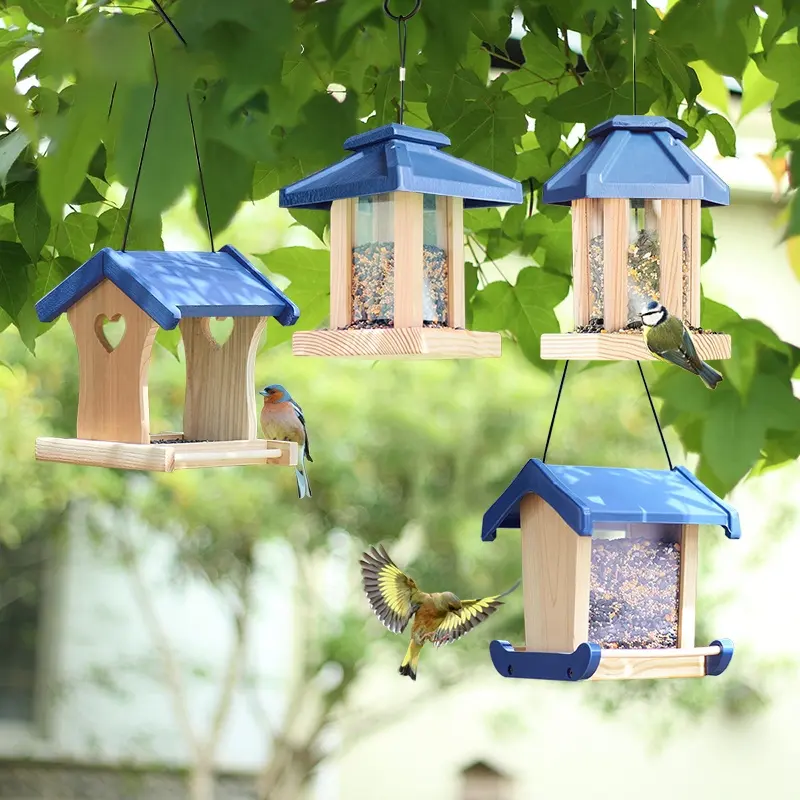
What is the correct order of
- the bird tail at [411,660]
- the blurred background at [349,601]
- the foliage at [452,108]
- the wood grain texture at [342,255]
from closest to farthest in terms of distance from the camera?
the foliage at [452,108]
the wood grain texture at [342,255]
the bird tail at [411,660]
the blurred background at [349,601]

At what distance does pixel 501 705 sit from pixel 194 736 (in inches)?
65.5

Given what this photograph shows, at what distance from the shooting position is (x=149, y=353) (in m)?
1.91

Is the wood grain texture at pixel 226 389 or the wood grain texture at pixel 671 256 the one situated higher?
the wood grain texture at pixel 671 256

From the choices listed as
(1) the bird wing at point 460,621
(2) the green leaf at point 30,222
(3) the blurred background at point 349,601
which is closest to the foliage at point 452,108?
(2) the green leaf at point 30,222

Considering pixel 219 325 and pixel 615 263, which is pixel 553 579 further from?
pixel 219 325

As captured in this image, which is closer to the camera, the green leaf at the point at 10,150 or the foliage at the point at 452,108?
the foliage at the point at 452,108

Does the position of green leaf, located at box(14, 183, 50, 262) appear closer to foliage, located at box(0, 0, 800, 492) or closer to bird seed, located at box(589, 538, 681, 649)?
foliage, located at box(0, 0, 800, 492)

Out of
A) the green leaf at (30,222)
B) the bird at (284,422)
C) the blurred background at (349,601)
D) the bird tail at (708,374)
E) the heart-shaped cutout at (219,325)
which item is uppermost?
the green leaf at (30,222)

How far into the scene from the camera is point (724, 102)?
2.44 metres

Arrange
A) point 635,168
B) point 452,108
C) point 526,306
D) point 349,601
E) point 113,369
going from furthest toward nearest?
1. point 349,601
2. point 526,306
3. point 452,108
4. point 113,369
5. point 635,168

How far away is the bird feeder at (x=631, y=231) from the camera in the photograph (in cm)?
182

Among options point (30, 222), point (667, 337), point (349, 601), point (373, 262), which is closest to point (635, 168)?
point (667, 337)

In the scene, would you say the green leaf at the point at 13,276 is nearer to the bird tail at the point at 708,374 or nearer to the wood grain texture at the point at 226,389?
the wood grain texture at the point at 226,389

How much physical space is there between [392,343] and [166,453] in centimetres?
35
